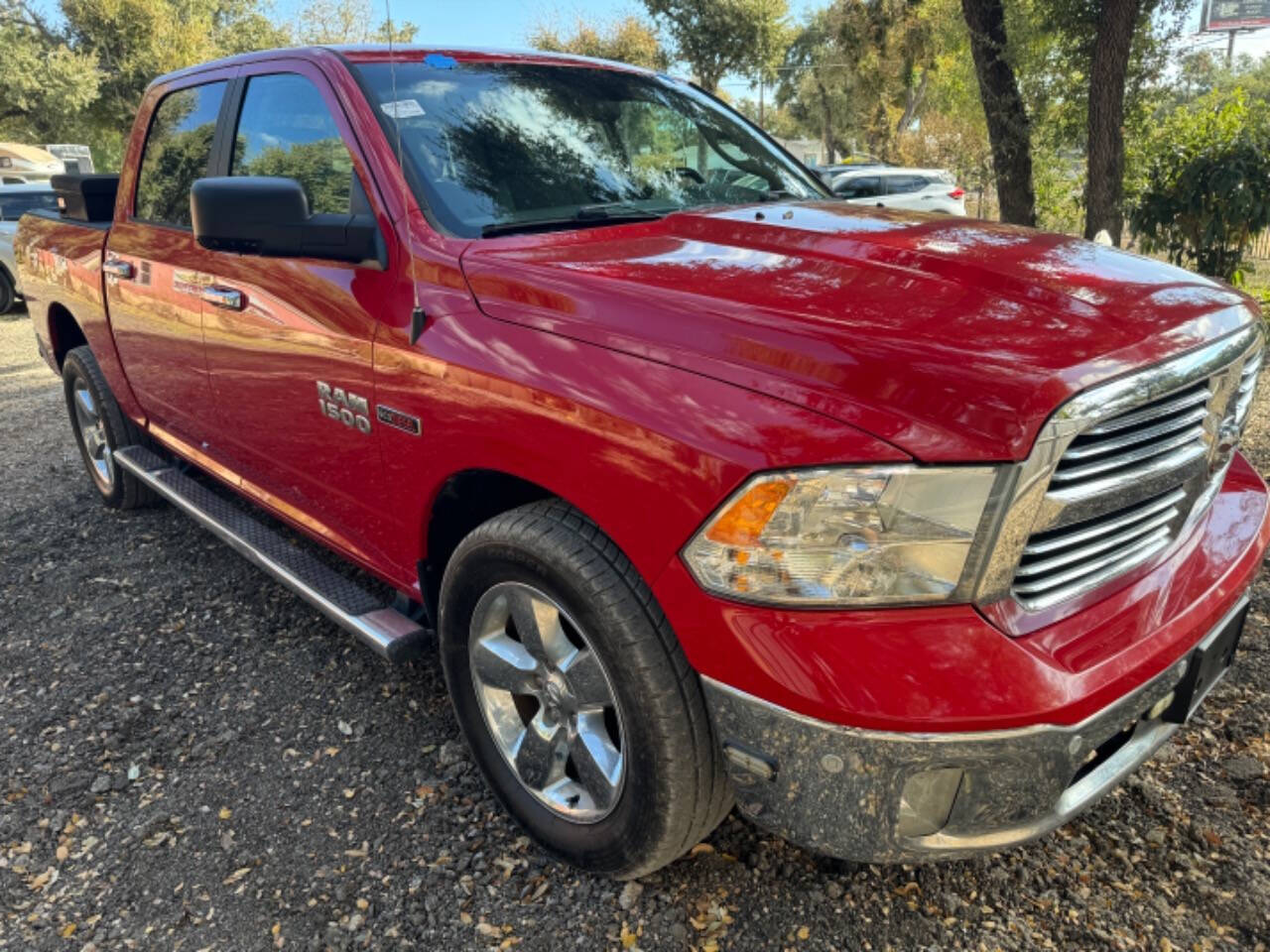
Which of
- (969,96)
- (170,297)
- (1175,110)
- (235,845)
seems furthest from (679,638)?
(969,96)

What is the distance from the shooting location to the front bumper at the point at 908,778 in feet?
5.21

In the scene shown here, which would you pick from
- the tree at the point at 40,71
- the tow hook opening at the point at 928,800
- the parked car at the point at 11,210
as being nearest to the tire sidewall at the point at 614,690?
the tow hook opening at the point at 928,800

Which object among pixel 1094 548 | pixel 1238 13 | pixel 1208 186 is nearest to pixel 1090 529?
pixel 1094 548

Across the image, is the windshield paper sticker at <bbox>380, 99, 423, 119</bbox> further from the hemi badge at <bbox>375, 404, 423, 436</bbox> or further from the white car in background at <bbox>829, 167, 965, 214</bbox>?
the white car in background at <bbox>829, 167, 965, 214</bbox>

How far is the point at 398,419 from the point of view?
2.35m

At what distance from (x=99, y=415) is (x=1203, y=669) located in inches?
180

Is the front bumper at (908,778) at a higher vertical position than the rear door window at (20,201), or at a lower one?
lower

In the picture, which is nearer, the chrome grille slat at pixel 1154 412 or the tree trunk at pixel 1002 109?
the chrome grille slat at pixel 1154 412

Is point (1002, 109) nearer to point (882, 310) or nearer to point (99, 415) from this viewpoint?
point (99, 415)

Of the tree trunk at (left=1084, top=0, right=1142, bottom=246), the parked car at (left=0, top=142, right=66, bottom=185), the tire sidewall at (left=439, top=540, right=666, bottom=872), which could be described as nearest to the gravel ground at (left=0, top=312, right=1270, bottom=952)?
the tire sidewall at (left=439, top=540, right=666, bottom=872)

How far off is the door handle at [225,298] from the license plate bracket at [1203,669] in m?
2.69

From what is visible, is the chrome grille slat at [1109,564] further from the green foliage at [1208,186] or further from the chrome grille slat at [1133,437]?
the green foliage at [1208,186]

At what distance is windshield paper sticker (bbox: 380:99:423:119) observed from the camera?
2.57 metres

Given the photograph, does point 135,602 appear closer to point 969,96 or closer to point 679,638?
point 679,638
